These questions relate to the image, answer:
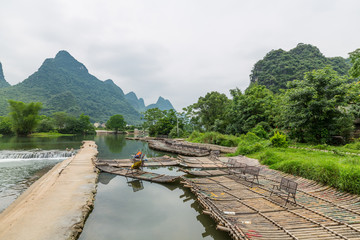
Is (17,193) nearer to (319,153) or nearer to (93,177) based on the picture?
(93,177)

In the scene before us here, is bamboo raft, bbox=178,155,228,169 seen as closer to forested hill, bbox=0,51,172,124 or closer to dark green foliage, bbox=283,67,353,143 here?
dark green foliage, bbox=283,67,353,143

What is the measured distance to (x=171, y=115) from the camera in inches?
1989

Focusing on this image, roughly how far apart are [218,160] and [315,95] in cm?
978

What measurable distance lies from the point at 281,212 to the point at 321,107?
12.4m

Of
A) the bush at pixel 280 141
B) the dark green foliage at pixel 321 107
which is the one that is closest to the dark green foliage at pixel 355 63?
the dark green foliage at pixel 321 107

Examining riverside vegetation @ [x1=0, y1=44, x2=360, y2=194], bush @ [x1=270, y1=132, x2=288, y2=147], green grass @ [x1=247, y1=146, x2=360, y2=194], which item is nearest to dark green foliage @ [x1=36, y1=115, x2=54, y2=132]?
riverside vegetation @ [x1=0, y1=44, x2=360, y2=194]

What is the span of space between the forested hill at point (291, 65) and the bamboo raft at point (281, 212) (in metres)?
58.9

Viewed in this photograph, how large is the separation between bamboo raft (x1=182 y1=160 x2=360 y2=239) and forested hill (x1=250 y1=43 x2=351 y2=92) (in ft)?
193

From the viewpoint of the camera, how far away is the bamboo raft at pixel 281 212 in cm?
504

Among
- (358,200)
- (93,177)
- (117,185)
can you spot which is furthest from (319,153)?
(93,177)

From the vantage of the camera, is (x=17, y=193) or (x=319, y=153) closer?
(x=17, y=193)

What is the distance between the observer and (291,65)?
65.6 meters

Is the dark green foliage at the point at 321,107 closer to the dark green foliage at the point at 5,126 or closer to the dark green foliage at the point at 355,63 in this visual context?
the dark green foliage at the point at 355,63

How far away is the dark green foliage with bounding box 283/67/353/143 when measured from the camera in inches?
580
